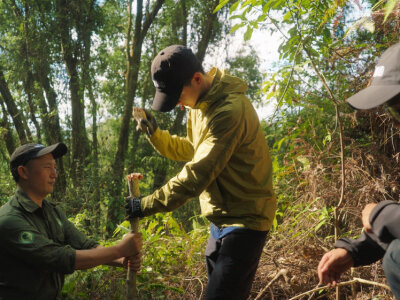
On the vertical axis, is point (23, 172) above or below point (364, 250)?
above

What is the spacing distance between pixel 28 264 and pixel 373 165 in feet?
12.0

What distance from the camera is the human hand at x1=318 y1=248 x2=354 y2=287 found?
177 cm

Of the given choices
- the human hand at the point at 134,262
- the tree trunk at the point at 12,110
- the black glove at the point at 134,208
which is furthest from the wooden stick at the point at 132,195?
the tree trunk at the point at 12,110

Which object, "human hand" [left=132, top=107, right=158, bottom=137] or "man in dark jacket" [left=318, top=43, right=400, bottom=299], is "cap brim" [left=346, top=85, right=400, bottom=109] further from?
"human hand" [left=132, top=107, right=158, bottom=137]

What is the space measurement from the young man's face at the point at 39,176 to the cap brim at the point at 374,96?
7.25 feet

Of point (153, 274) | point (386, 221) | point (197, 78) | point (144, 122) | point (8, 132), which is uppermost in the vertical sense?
point (8, 132)

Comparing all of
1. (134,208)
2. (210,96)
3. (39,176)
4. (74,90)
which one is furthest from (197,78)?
(74,90)

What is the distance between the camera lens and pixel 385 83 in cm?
157

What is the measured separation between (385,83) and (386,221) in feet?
1.86

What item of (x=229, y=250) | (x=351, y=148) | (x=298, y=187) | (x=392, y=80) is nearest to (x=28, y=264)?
(x=229, y=250)

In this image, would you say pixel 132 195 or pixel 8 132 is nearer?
pixel 132 195

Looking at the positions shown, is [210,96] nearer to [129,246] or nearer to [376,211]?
[129,246]

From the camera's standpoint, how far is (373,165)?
170 inches

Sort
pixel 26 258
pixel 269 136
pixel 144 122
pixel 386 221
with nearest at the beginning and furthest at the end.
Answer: pixel 386 221
pixel 26 258
pixel 144 122
pixel 269 136
